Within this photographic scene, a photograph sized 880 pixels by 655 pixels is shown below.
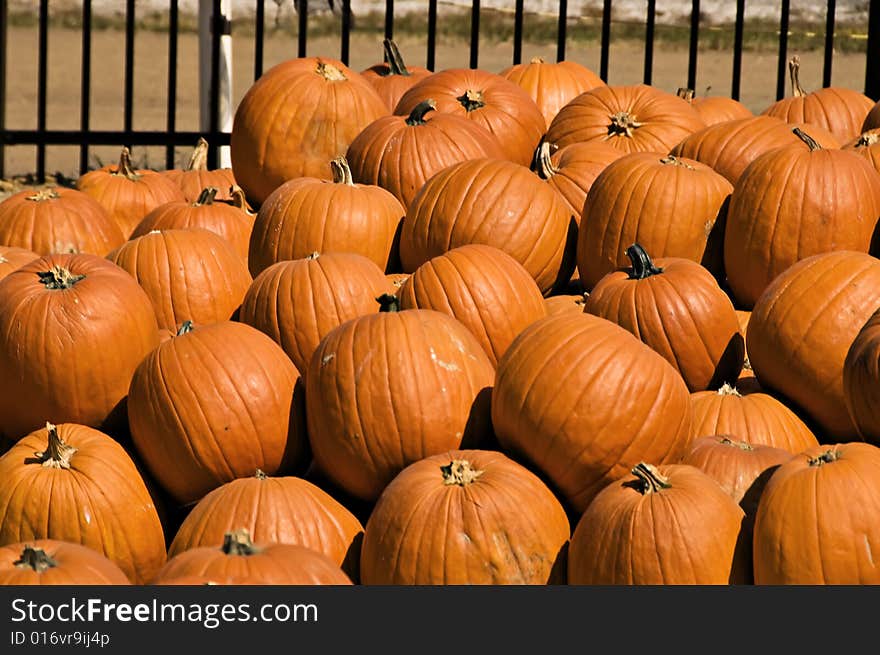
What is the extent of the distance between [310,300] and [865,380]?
149cm

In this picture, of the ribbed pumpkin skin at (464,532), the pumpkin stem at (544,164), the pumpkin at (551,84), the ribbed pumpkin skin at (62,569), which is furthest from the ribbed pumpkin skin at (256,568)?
the pumpkin at (551,84)

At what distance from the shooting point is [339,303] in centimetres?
365

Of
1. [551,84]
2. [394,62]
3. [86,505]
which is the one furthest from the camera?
[394,62]

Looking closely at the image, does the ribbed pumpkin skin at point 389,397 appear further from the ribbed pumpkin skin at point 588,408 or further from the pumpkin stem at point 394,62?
the pumpkin stem at point 394,62

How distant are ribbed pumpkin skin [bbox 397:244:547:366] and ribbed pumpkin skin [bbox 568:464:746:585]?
874 millimetres

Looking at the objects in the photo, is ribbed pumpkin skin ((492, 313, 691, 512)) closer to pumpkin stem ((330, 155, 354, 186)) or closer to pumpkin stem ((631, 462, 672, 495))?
pumpkin stem ((631, 462, 672, 495))

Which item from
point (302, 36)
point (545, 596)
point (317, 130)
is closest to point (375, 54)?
point (302, 36)

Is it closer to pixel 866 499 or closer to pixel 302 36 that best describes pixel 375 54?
pixel 302 36

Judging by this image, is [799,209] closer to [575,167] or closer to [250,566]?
[575,167]

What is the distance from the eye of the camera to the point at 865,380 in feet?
10.3

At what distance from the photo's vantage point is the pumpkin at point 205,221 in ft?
15.1

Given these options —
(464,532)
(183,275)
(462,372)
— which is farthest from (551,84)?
(464,532)

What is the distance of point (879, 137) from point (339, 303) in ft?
6.94

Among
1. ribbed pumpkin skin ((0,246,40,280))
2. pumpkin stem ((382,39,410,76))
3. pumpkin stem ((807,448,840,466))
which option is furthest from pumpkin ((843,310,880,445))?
pumpkin stem ((382,39,410,76))
